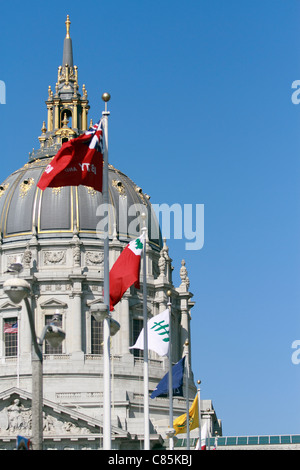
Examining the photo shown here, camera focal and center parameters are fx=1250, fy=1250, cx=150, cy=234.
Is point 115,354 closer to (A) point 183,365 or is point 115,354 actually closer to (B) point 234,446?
(B) point 234,446

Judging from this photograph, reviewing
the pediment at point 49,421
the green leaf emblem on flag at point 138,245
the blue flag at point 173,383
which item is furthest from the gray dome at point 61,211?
the green leaf emblem on flag at point 138,245

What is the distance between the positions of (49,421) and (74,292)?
783 inches

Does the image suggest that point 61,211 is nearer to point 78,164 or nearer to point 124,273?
point 124,273

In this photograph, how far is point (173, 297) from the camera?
115 m

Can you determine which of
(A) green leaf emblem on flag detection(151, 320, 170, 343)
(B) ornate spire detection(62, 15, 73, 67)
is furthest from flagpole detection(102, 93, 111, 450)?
(B) ornate spire detection(62, 15, 73, 67)

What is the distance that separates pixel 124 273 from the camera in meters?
47.5

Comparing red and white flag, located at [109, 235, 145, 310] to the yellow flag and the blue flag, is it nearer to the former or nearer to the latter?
the blue flag

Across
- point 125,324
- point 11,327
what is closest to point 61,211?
point 11,327

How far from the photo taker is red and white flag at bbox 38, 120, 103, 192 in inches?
1626

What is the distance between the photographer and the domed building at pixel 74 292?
9912 cm

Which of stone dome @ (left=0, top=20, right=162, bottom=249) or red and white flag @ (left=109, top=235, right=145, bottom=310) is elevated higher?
stone dome @ (left=0, top=20, right=162, bottom=249)

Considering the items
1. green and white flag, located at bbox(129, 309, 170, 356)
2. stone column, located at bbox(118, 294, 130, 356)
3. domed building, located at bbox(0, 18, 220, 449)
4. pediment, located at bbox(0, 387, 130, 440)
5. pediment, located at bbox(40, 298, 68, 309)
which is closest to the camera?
green and white flag, located at bbox(129, 309, 170, 356)

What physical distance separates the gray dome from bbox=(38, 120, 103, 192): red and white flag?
219 ft

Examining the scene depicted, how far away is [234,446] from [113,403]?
33.2ft
